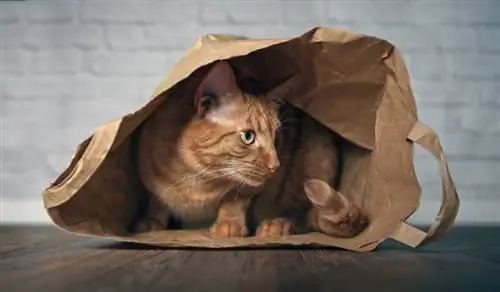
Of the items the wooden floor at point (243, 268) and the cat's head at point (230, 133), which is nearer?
the wooden floor at point (243, 268)

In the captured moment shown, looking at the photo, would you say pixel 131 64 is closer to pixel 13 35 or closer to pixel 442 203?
pixel 13 35

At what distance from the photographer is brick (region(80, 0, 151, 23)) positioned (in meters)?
1.90

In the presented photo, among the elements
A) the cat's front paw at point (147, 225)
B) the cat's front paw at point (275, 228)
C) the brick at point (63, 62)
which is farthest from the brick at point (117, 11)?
the cat's front paw at point (275, 228)

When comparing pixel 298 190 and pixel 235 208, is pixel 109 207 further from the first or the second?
pixel 298 190

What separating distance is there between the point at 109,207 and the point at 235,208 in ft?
0.83

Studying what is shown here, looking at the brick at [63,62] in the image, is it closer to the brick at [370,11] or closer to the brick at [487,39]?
the brick at [370,11]

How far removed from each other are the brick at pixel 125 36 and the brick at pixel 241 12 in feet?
0.58

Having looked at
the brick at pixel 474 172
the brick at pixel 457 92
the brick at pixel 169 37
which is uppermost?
the brick at pixel 169 37

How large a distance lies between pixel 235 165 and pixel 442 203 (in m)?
0.42

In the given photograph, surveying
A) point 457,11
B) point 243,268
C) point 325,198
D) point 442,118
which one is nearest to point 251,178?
point 325,198

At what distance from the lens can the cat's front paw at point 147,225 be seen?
1385mm

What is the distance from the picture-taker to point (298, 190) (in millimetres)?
1525

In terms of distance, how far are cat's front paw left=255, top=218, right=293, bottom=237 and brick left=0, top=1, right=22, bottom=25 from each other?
0.99m

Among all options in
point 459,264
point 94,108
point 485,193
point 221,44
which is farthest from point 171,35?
point 459,264
